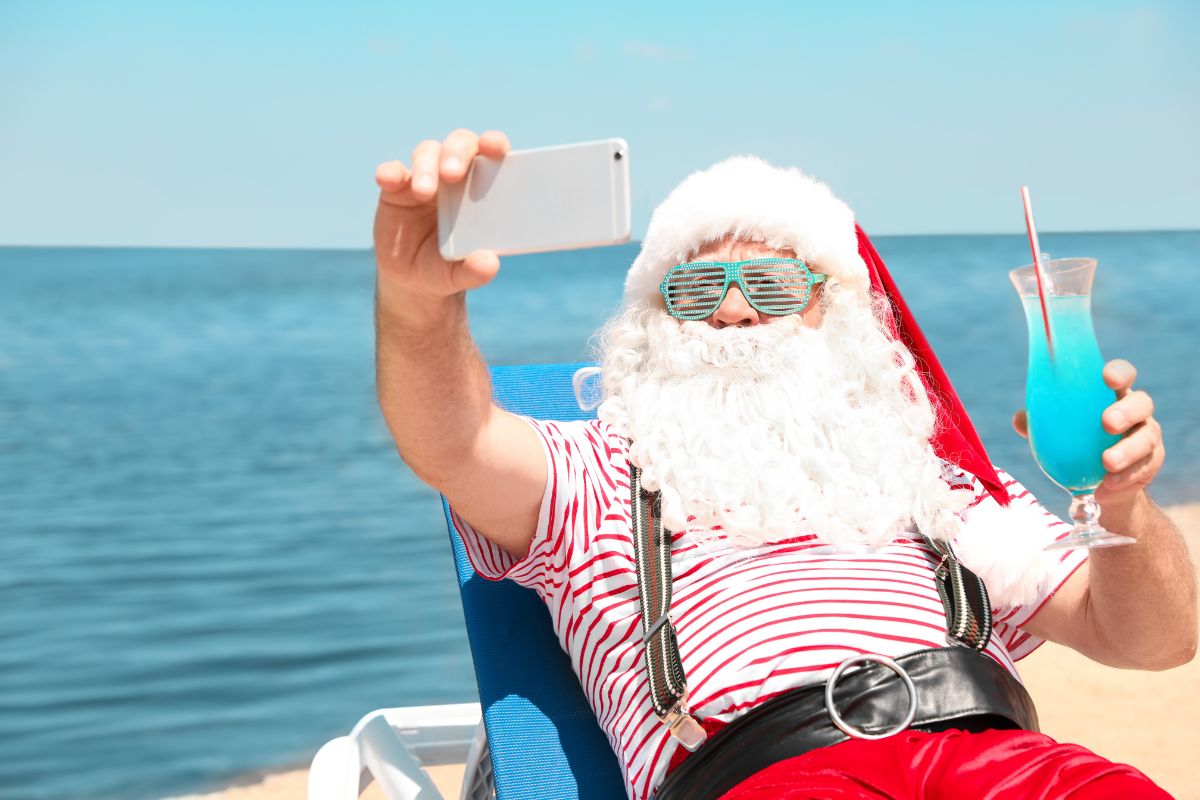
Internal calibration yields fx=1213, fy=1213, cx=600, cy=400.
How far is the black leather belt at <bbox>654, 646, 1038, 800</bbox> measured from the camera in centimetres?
212

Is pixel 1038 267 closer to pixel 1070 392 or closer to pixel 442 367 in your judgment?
pixel 1070 392

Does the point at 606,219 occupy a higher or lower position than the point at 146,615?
higher

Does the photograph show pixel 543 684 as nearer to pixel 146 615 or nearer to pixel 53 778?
pixel 53 778

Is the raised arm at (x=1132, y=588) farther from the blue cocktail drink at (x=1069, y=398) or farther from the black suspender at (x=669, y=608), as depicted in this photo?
the black suspender at (x=669, y=608)

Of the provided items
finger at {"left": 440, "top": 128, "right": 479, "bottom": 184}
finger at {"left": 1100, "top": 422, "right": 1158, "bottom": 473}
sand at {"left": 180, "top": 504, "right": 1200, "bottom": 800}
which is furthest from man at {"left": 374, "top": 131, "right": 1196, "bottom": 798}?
sand at {"left": 180, "top": 504, "right": 1200, "bottom": 800}

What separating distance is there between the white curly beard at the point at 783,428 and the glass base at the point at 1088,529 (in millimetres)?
560

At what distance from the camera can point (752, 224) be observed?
2846 millimetres

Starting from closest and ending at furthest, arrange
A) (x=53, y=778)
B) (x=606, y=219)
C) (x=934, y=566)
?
1. (x=606, y=219)
2. (x=934, y=566)
3. (x=53, y=778)

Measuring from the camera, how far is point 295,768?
476cm

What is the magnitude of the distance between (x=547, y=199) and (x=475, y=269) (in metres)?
0.19

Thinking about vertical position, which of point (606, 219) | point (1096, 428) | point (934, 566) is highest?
point (606, 219)

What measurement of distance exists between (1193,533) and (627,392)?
20.8 ft

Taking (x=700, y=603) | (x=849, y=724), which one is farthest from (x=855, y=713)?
(x=700, y=603)

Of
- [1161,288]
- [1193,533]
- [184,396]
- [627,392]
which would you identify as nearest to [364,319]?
[184,396]
